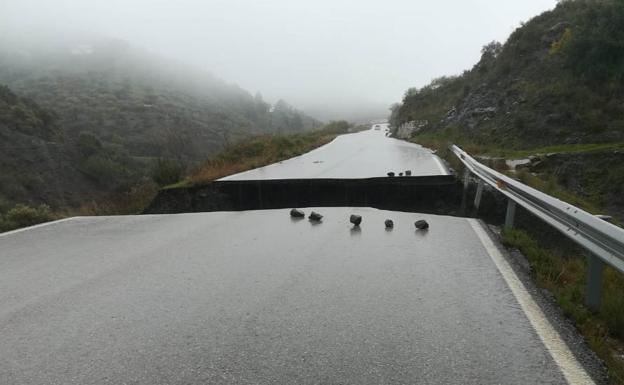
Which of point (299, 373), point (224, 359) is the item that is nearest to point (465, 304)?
point (299, 373)

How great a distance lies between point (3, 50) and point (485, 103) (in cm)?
22752

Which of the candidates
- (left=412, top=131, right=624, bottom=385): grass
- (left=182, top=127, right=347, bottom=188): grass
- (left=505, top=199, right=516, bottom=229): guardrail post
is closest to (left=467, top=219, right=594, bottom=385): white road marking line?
(left=412, top=131, right=624, bottom=385): grass

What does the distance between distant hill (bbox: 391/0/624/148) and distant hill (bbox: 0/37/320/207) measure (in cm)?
1371

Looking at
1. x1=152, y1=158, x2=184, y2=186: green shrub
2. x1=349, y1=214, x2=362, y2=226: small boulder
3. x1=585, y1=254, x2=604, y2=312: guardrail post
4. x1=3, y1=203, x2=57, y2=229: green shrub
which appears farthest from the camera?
x1=152, y1=158, x2=184, y2=186: green shrub

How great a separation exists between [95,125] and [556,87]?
345 ft

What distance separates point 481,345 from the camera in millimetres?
3227

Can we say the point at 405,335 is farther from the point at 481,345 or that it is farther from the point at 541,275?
the point at 541,275

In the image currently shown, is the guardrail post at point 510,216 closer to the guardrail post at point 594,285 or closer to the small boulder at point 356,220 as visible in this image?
the small boulder at point 356,220

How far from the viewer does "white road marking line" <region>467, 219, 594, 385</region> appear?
283cm

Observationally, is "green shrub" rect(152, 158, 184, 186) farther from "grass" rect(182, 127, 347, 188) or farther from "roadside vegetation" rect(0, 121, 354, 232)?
"grass" rect(182, 127, 347, 188)

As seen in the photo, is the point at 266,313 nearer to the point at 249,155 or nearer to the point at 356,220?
the point at 356,220

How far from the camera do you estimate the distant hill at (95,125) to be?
66.2 meters

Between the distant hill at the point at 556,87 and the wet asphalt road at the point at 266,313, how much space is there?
1521cm

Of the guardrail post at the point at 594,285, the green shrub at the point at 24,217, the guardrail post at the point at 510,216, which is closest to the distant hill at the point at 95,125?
the green shrub at the point at 24,217
